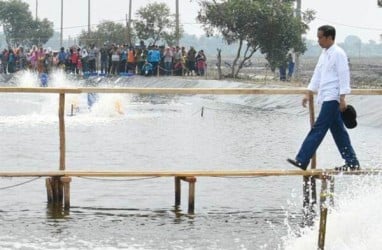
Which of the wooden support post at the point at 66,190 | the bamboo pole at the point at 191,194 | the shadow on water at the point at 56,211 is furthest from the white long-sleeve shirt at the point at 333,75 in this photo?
the shadow on water at the point at 56,211

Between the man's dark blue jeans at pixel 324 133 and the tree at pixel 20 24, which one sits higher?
the tree at pixel 20 24

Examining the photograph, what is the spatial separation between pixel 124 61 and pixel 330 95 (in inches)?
1433

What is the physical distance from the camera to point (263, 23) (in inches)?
→ 1593

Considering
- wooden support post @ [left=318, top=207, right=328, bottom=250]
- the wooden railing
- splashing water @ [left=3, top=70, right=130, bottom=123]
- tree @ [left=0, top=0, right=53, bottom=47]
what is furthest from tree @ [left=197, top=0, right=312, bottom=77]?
tree @ [left=0, top=0, right=53, bottom=47]

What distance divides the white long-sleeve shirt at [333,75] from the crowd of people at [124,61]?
3259 centimetres

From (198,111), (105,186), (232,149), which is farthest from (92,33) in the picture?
(105,186)

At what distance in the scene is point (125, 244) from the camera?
9.24 meters

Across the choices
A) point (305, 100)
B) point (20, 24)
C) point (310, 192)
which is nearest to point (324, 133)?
point (305, 100)

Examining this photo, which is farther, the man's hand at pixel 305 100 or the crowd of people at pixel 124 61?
the crowd of people at pixel 124 61

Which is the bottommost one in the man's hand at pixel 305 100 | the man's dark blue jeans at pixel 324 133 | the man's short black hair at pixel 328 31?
the man's dark blue jeans at pixel 324 133

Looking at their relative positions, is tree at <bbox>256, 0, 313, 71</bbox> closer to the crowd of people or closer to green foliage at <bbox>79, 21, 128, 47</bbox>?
the crowd of people

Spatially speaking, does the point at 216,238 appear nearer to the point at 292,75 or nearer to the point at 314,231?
the point at 314,231

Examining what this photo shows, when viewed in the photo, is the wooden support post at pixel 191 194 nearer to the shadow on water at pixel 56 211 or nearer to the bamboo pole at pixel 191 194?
the bamboo pole at pixel 191 194

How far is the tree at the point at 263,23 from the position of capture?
40.4 meters
